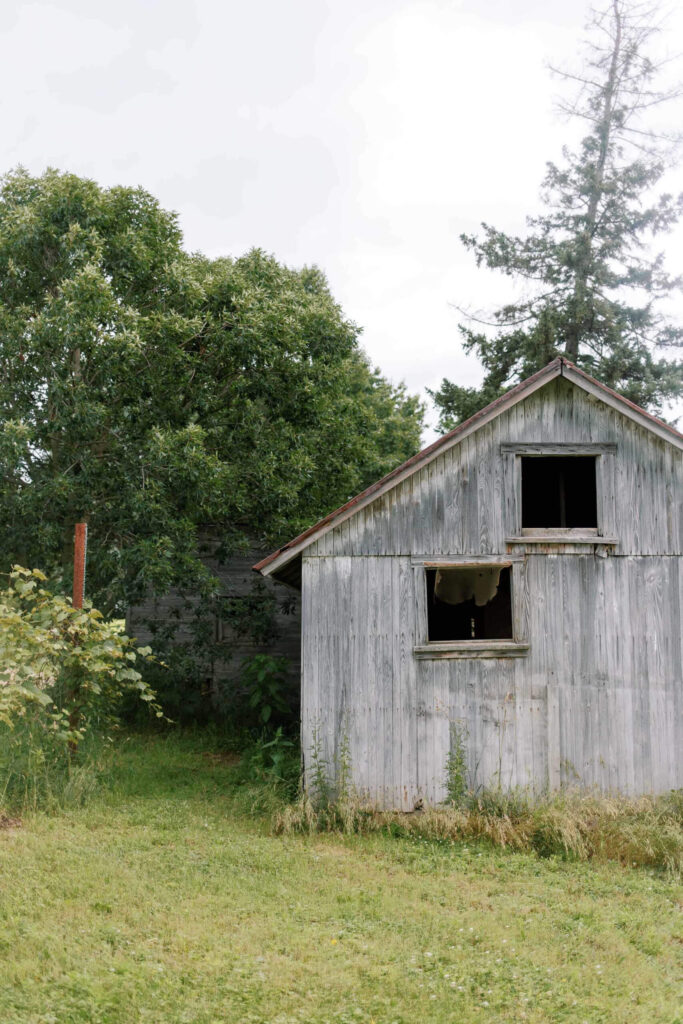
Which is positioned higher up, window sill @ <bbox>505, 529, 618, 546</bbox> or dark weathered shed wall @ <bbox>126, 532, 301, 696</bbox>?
window sill @ <bbox>505, 529, 618, 546</bbox>

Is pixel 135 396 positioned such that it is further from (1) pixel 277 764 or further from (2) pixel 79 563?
(1) pixel 277 764

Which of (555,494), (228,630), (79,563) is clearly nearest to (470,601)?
(555,494)

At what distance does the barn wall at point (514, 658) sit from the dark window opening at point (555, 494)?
2532 mm

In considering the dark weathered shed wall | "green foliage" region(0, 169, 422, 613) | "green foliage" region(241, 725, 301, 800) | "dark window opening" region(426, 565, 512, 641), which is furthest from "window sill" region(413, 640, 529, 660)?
the dark weathered shed wall

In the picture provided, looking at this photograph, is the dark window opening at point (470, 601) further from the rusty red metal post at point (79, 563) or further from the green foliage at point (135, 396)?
the rusty red metal post at point (79, 563)

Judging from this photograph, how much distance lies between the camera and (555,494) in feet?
49.0

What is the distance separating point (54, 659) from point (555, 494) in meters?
8.89

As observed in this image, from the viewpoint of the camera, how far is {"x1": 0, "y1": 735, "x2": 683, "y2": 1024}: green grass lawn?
5.89 meters

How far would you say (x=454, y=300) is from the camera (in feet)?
77.6

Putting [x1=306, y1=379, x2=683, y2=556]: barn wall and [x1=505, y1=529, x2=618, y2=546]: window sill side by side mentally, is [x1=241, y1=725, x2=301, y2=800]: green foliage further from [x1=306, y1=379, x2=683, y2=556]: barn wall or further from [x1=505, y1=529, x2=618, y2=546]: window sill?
[x1=505, y1=529, x2=618, y2=546]: window sill

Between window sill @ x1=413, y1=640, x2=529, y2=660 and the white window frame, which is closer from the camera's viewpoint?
window sill @ x1=413, y1=640, x2=529, y2=660

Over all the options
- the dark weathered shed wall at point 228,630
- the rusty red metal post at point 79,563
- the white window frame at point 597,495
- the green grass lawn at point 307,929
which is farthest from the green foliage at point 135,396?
the green grass lawn at point 307,929

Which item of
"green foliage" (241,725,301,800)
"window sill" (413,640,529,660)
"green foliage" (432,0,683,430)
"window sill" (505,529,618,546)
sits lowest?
Result: "green foliage" (241,725,301,800)

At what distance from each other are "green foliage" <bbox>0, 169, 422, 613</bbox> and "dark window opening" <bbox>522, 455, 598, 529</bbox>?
4143mm
